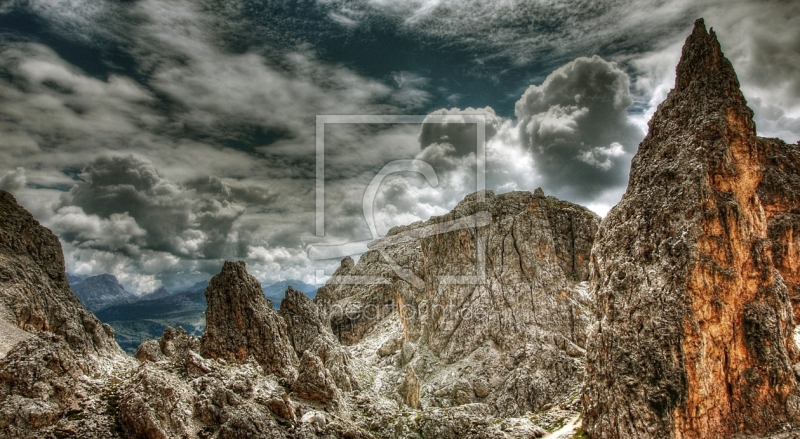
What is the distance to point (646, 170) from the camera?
7319 cm

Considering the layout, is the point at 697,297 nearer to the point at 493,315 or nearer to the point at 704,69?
the point at 704,69

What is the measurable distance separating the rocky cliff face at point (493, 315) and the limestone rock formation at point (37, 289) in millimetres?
72394

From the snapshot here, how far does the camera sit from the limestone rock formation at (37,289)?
7781cm

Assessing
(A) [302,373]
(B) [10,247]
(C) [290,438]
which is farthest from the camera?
(B) [10,247]

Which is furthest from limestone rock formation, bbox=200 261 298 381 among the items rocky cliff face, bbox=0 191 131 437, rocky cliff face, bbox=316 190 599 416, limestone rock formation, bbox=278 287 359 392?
rocky cliff face, bbox=316 190 599 416

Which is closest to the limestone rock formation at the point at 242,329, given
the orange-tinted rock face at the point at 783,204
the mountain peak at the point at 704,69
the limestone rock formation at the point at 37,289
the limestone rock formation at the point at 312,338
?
the limestone rock formation at the point at 312,338

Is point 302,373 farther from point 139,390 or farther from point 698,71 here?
point 698,71

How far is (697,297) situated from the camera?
60906 mm

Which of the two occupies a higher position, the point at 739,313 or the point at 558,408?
the point at 739,313

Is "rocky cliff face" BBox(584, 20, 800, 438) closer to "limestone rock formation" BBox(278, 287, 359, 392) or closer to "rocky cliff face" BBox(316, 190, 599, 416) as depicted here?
"rocky cliff face" BBox(316, 190, 599, 416)

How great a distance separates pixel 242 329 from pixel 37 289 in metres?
42.5

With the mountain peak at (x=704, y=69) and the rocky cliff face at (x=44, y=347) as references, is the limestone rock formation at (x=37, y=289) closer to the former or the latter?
the rocky cliff face at (x=44, y=347)

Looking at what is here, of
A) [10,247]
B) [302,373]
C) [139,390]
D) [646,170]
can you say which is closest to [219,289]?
[302,373]

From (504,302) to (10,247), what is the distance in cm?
11841
